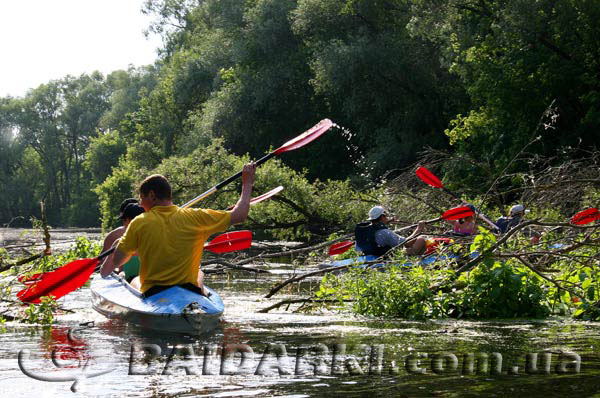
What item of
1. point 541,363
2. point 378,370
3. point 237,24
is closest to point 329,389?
point 378,370

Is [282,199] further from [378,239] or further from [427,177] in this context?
[378,239]

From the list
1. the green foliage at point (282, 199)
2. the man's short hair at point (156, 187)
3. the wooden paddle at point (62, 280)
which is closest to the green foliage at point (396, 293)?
the wooden paddle at point (62, 280)

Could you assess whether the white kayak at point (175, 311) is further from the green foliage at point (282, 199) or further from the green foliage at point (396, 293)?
the green foliage at point (282, 199)

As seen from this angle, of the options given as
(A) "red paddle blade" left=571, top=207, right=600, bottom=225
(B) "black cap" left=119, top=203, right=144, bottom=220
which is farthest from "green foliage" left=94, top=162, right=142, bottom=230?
(A) "red paddle blade" left=571, top=207, right=600, bottom=225

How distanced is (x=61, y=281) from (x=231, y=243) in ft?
8.44

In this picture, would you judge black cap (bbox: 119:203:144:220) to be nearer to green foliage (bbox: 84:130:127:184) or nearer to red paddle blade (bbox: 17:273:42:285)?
red paddle blade (bbox: 17:273:42:285)

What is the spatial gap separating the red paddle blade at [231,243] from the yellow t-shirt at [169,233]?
2.97 metres

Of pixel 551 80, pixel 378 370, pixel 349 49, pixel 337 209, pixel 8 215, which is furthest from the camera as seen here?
pixel 8 215

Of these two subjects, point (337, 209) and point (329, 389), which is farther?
point (337, 209)

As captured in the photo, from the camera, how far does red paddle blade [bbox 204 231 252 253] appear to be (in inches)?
422

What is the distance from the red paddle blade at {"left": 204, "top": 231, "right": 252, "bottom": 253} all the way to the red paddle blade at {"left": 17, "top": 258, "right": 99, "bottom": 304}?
2.11 m

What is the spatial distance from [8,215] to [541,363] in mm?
72920

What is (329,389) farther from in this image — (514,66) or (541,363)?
(514,66)

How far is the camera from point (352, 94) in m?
30.4
